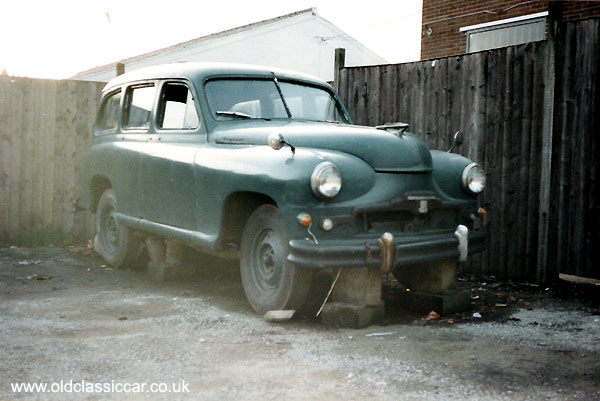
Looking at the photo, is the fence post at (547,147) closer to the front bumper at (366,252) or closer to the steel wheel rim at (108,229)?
the front bumper at (366,252)

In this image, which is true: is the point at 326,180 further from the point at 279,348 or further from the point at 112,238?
the point at 112,238

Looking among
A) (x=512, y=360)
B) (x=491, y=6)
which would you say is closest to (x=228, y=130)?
(x=512, y=360)

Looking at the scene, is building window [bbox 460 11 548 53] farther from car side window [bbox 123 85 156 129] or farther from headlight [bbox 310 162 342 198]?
headlight [bbox 310 162 342 198]

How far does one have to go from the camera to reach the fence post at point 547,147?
6652 millimetres

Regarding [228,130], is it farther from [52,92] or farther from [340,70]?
[52,92]

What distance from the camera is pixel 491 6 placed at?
12.6 m

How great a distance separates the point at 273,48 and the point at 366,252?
23.1m

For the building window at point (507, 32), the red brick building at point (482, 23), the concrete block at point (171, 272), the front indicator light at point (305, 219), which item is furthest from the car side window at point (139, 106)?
the red brick building at point (482, 23)

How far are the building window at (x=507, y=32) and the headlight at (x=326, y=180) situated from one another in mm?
7924

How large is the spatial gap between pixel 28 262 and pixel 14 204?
1537mm

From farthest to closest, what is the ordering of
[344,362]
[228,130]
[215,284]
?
[215,284] → [228,130] → [344,362]

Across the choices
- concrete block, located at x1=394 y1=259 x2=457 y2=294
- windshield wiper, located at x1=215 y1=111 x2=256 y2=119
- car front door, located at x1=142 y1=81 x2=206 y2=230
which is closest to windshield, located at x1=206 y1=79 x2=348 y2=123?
windshield wiper, located at x1=215 y1=111 x2=256 y2=119

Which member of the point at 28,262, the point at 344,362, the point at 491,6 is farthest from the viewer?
the point at 491,6

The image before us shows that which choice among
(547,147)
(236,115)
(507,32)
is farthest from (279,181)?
(507,32)
